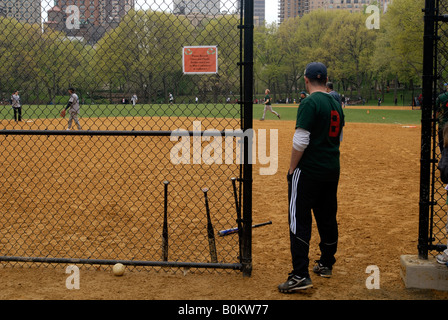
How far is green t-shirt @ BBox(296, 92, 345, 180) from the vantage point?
4.04 m

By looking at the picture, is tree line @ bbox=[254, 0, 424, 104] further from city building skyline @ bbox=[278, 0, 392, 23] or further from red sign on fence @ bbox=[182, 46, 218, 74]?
city building skyline @ bbox=[278, 0, 392, 23]

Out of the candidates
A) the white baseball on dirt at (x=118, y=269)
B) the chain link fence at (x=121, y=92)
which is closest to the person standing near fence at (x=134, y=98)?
the chain link fence at (x=121, y=92)

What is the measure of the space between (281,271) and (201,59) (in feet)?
7.73

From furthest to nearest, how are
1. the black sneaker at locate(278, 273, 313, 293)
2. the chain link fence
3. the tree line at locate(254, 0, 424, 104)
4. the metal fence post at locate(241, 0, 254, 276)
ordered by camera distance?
the tree line at locate(254, 0, 424, 104) → the chain link fence → the metal fence post at locate(241, 0, 254, 276) → the black sneaker at locate(278, 273, 313, 293)

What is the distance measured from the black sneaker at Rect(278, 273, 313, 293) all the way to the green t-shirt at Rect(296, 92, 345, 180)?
95 centimetres

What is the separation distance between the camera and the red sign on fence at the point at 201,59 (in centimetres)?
408

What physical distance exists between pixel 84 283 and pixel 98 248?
4.07 feet

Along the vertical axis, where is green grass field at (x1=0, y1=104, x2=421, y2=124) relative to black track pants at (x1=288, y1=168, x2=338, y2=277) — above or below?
above

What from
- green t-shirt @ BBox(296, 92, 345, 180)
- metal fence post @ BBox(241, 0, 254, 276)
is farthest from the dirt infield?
green t-shirt @ BBox(296, 92, 345, 180)

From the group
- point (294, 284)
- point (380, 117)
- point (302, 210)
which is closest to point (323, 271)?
point (294, 284)

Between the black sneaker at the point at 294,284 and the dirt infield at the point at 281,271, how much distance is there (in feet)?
0.27

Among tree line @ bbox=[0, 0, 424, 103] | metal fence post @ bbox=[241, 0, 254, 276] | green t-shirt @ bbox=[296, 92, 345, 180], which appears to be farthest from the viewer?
tree line @ bbox=[0, 0, 424, 103]

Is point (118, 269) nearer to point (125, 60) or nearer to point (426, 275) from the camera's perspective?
point (125, 60)

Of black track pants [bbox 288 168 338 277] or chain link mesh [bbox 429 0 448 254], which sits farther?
chain link mesh [bbox 429 0 448 254]
